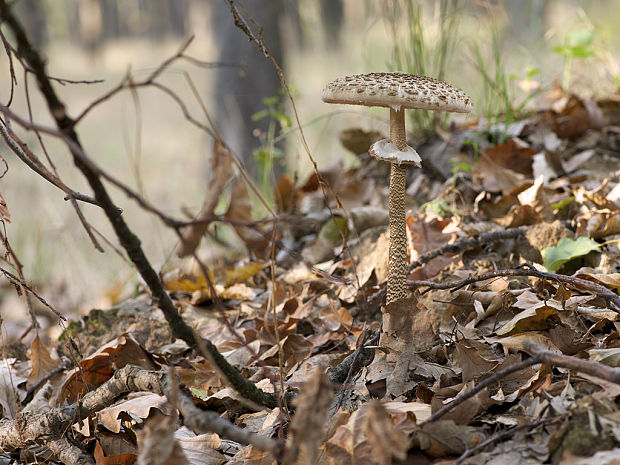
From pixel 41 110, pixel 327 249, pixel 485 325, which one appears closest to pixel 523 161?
pixel 327 249

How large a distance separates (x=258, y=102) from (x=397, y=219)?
16.9 ft

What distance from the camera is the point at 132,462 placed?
169 cm

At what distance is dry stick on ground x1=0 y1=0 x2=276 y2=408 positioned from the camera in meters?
1.07

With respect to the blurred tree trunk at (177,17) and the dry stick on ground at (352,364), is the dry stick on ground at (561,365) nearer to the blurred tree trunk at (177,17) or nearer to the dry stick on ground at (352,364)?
the dry stick on ground at (352,364)

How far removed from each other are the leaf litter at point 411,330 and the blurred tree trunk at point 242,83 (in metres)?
3.08

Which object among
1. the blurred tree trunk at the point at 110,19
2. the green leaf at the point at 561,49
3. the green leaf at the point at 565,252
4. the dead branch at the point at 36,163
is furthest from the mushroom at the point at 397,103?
the blurred tree trunk at the point at 110,19

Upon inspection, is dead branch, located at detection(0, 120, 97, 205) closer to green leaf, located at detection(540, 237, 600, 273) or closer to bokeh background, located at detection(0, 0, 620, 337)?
bokeh background, located at detection(0, 0, 620, 337)

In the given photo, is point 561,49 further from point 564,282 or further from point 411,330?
point 411,330

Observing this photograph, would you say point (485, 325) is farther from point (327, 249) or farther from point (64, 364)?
Answer: point (64, 364)

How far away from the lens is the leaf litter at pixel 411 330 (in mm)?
1349

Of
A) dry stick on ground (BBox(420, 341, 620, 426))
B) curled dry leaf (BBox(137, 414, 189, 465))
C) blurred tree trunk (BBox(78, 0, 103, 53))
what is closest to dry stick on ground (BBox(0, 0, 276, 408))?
curled dry leaf (BBox(137, 414, 189, 465))

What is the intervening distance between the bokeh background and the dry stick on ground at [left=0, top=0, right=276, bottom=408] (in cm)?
11

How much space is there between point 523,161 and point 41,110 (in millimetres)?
11885

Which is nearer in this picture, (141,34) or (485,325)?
(485,325)
